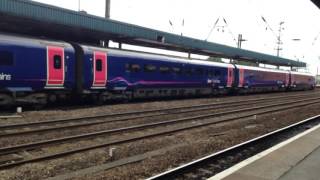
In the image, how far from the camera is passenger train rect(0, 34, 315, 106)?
19.2 meters

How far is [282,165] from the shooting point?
10250 mm

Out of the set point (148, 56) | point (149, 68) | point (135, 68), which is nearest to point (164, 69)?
point (149, 68)

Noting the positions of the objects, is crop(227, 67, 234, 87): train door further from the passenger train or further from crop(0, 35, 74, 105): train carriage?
crop(0, 35, 74, 105): train carriage

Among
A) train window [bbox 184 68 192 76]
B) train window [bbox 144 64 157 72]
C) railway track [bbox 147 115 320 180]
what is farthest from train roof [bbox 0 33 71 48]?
train window [bbox 184 68 192 76]

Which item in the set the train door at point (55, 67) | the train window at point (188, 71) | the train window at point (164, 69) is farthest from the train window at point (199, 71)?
the train door at point (55, 67)

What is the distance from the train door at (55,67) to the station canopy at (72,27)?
3.73 meters

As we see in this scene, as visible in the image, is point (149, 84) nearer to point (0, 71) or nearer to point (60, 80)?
point (60, 80)

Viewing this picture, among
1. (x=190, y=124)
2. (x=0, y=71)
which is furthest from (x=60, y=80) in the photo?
(x=190, y=124)

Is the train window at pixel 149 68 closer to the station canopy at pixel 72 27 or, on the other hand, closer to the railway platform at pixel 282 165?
the station canopy at pixel 72 27

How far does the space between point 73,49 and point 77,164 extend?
40.4 feet

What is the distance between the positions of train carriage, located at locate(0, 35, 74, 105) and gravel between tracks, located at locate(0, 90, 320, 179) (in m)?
6.92

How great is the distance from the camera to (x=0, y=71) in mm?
18578

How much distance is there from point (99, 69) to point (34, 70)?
440 centimetres

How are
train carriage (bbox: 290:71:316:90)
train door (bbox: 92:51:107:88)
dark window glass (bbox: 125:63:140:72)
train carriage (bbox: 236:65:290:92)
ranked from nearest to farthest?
train door (bbox: 92:51:107:88) → dark window glass (bbox: 125:63:140:72) → train carriage (bbox: 236:65:290:92) → train carriage (bbox: 290:71:316:90)
